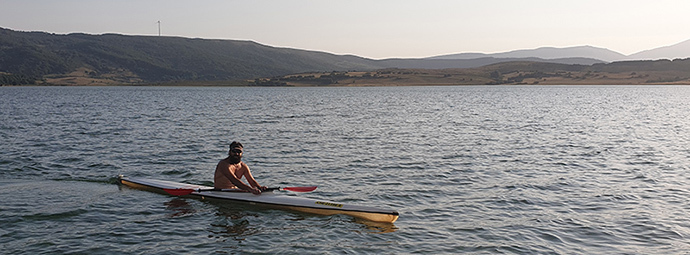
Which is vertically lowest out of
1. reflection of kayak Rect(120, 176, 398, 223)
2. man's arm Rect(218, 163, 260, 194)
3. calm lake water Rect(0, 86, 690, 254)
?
calm lake water Rect(0, 86, 690, 254)

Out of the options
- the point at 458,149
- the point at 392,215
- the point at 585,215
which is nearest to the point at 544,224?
the point at 585,215

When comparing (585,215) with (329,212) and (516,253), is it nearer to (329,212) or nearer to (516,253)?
(516,253)

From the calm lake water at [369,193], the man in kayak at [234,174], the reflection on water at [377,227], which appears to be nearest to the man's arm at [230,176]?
the man in kayak at [234,174]

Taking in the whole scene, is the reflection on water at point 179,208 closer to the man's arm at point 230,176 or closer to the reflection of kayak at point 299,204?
the reflection of kayak at point 299,204

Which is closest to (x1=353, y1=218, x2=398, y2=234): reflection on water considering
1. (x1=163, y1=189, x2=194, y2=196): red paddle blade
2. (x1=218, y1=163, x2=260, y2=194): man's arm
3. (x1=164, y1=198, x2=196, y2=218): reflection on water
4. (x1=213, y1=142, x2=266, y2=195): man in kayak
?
(x1=213, y1=142, x2=266, y2=195): man in kayak

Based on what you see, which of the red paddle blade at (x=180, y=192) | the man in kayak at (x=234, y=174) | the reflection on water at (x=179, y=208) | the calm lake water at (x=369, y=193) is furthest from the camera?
the red paddle blade at (x=180, y=192)

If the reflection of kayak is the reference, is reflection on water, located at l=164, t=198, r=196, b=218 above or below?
below

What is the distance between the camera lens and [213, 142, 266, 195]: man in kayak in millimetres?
17297

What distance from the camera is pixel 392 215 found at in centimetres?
1517

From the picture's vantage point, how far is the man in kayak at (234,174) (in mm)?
17297

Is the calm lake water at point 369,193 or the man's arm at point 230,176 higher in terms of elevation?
the man's arm at point 230,176

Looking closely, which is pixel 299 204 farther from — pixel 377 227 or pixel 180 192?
pixel 180 192

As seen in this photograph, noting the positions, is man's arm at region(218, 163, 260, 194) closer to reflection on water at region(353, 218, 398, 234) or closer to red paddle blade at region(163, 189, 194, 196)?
red paddle blade at region(163, 189, 194, 196)

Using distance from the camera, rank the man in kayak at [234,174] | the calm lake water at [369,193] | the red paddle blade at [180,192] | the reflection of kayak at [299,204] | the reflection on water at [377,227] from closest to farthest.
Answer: the calm lake water at [369,193] → the reflection on water at [377,227] → the reflection of kayak at [299,204] → the man in kayak at [234,174] → the red paddle blade at [180,192]
